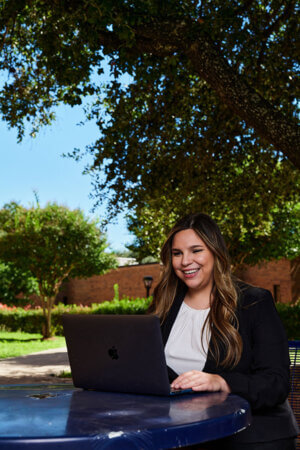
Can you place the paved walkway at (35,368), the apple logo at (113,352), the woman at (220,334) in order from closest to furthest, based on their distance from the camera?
the apple logo at (113,352)
the woman at (220,334)
the paved walkway at (35,368)

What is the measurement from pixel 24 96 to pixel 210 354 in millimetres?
7619

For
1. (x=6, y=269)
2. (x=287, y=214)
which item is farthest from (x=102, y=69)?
(x=6, y=269)

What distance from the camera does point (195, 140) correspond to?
9867 millimetres

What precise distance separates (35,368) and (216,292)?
10.2 meters

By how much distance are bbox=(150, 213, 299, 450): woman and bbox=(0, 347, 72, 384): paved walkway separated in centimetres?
706

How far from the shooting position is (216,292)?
2.91 metres

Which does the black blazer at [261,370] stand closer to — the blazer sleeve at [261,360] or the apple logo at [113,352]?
the blazer sleeve at [261,360]

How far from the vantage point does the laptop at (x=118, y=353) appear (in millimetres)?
2053

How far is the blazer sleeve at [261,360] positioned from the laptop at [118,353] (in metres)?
0.34

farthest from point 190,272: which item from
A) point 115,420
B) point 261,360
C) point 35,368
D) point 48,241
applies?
point 48,241

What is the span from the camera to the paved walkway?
10.1 metres

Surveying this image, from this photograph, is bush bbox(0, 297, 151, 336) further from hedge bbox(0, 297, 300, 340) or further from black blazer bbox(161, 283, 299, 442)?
black blazer bbox(161, 283, 299, 442)

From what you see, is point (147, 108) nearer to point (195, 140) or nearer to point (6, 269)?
point (195, 140)

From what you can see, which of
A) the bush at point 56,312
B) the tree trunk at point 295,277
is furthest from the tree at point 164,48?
the tree trunk at point 295,277
